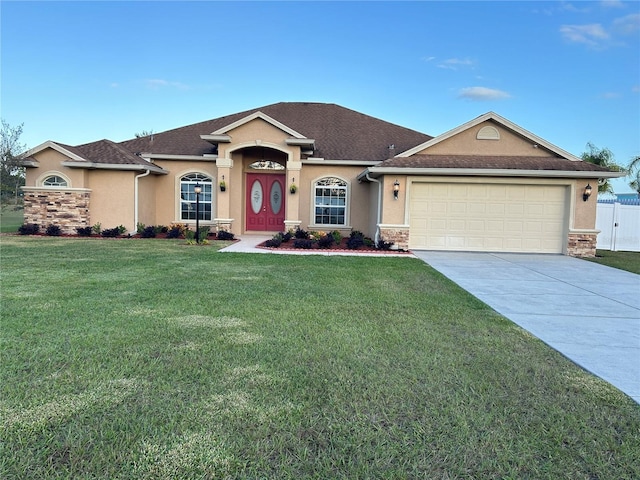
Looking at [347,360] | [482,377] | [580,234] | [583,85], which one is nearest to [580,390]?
[482,377]

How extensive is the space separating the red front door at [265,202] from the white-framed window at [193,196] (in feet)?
5.37

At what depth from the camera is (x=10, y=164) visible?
17047 mm

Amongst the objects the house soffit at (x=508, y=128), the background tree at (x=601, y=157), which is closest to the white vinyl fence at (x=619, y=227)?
the house soffit at (x=508, y=128)

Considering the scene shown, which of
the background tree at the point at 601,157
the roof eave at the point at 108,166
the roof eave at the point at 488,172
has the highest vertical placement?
the background tree at the point at 601,157

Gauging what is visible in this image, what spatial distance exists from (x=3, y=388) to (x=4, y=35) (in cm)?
1556

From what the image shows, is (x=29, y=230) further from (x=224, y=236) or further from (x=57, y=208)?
(x=224, y=236)

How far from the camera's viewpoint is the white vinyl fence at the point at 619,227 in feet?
50.3

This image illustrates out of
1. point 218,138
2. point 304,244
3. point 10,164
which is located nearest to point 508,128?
point 304,244

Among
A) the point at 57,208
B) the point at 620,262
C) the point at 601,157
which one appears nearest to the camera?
the point at 620,262

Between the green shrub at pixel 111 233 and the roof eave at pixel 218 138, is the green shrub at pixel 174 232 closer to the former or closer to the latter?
the green shrub at pixel 111 233

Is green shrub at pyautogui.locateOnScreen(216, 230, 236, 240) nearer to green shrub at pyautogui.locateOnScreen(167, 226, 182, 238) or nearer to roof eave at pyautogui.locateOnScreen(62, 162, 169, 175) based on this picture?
green shrub at pyautogui.locateOnScreen(167, 226, 182, 238)

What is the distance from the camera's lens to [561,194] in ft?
41.5

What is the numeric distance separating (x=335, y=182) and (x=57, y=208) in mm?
10784

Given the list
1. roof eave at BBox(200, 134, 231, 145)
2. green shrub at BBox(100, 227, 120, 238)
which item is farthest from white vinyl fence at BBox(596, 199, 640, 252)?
green shrub at BBox(100, 227, 120, 238)
